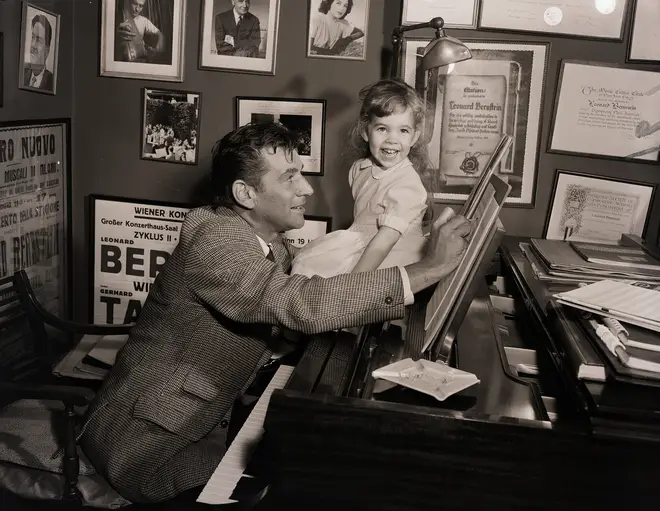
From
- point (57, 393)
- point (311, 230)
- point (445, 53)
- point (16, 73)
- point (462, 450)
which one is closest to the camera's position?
point (462, 450)

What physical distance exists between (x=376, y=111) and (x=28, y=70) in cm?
139

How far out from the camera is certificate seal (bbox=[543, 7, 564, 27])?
272 centimetres

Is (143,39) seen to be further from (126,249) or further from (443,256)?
(443,256)

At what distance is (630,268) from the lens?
199 cm

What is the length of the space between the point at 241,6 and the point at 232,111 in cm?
43

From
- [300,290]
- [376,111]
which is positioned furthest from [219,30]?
[300,290]

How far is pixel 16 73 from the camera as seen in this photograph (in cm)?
261

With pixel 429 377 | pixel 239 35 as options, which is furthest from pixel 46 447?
pixel 239 35

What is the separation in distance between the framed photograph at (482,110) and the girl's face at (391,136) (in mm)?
517

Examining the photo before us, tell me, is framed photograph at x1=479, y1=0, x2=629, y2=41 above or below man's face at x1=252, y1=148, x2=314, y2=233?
above

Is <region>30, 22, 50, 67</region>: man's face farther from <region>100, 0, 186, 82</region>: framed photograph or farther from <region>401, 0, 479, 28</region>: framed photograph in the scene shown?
<region>401, 0, 479, 28</region>: framed photograph

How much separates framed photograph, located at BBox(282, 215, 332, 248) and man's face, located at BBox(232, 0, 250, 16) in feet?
2.93

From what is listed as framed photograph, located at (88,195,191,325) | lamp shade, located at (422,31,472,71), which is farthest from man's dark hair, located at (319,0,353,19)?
framed photograph, located at (88,195,191,325)

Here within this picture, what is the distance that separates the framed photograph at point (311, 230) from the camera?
119 inches
